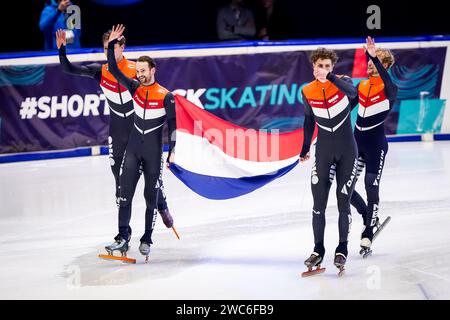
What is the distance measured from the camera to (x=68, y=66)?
29.3 ft

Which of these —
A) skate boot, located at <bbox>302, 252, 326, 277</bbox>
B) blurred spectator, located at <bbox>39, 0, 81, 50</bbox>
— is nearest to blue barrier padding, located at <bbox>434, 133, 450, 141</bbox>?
blurred spectator, located at <bbox>39, 0, 81, 50</bbox>

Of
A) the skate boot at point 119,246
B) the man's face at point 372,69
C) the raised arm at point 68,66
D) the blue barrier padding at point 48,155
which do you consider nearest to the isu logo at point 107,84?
the raised arm at point 68,66

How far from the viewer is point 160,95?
8352mm

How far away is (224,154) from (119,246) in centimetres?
172

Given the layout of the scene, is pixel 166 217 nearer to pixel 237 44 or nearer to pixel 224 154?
pixel 224 154

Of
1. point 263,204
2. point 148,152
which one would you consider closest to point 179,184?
point 263,204

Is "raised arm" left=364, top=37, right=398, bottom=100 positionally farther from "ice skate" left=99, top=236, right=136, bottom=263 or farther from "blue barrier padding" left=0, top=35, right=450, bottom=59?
"blue barrier padding" left=0, top=35, right=450, bottom=59

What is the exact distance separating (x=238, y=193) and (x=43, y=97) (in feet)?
16.8

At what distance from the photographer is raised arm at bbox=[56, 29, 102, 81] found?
8898 millimetres

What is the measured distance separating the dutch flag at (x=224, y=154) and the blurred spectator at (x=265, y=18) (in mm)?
5978

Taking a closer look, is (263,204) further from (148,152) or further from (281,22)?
(281,22)

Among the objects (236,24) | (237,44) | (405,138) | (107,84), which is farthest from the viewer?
(236,24)

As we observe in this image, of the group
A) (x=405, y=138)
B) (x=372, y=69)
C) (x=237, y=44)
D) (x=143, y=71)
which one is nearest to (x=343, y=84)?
(x=372, y=69)

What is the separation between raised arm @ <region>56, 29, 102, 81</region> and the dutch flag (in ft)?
2.79
